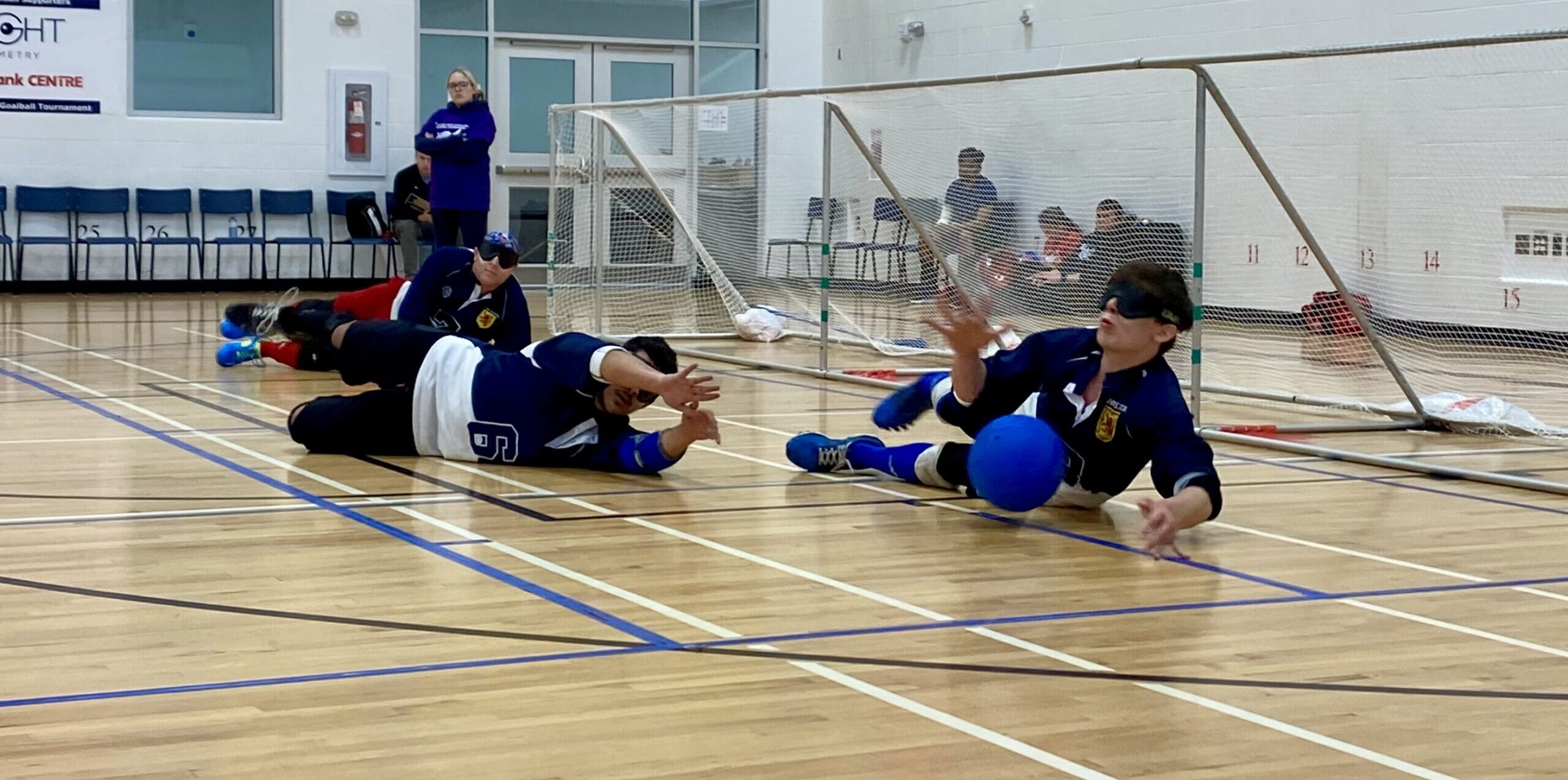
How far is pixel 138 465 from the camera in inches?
262

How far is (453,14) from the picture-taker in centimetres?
1981

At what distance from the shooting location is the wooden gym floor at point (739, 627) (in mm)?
3145

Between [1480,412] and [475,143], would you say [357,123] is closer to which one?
[475,143]

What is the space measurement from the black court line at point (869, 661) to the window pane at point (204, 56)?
1537cm

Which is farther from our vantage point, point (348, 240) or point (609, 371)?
point (348, 240)

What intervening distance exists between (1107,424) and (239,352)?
6.57m

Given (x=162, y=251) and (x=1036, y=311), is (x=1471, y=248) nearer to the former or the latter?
(x=1036, y=311)

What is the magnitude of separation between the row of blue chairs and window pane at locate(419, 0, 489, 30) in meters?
2.10

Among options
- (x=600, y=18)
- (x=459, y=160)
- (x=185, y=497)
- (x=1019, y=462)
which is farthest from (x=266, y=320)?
(x=600, y=18)

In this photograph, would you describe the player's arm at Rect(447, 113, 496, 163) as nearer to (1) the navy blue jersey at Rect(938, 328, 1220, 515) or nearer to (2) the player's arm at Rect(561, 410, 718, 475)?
(2) the player's arm at Rect(561, 410, 718, 475)

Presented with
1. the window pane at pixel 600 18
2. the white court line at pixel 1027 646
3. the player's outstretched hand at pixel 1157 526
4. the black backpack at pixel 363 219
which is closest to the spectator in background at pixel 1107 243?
the white court line at pixel 1027 646

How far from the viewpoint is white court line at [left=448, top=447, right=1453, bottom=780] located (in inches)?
123

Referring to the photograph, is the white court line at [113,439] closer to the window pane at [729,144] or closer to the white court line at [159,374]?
the white court line at [159,374]

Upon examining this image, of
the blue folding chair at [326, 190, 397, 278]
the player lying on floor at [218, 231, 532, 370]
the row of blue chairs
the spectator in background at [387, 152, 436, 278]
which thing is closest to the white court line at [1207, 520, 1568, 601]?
the player lying on floor at [218, 231, 532, 370]
